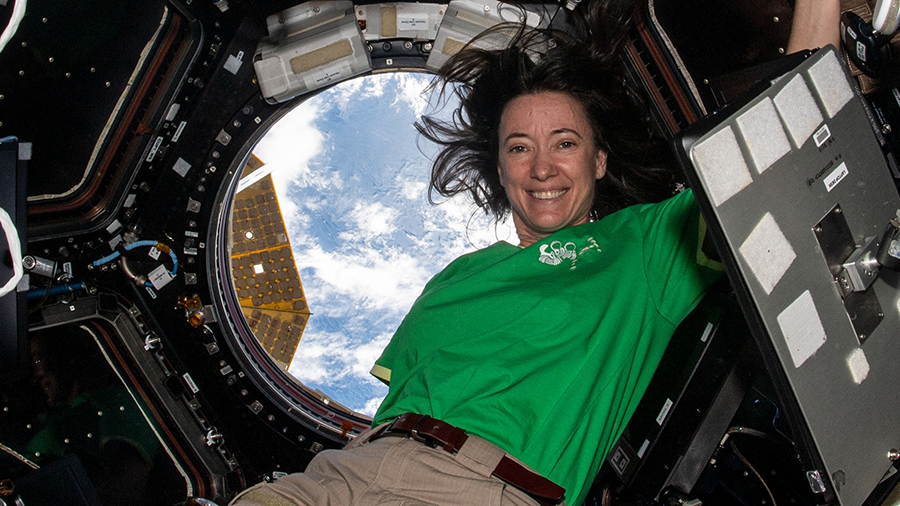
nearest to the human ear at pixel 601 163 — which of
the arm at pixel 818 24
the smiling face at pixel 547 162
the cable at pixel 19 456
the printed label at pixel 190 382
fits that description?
the smiling face at pixel 547 162

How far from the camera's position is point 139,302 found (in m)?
3.34

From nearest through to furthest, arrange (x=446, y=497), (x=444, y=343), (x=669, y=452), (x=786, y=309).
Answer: (x=786, y=309) < (x=446, y=497) < (x=444, y=343) < (x=669, y=452)

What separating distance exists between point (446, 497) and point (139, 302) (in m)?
2.17

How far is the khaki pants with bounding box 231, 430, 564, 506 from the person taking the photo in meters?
1.99

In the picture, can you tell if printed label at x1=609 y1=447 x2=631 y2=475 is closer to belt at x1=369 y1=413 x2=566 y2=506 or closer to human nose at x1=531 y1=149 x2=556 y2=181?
belt at x1=369 y1=413 x2=566 y2=506

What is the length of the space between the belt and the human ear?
1.33m

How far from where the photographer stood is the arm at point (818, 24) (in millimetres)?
1888

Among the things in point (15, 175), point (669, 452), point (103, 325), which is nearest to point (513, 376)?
point (669, 452)

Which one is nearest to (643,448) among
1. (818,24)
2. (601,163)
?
(601,163)

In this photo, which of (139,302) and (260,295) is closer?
(139,302)

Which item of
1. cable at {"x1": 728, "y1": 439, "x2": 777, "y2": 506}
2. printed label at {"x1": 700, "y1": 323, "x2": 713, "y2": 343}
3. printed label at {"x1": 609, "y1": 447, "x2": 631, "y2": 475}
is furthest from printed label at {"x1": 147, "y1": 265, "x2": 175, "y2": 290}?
cable at {"x1": 728, "y1": 439, "x2": 777, "y2": 506}

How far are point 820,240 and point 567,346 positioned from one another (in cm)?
82

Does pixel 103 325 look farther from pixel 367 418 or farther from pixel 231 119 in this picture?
pixel 367 418

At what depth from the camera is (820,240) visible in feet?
4.80
